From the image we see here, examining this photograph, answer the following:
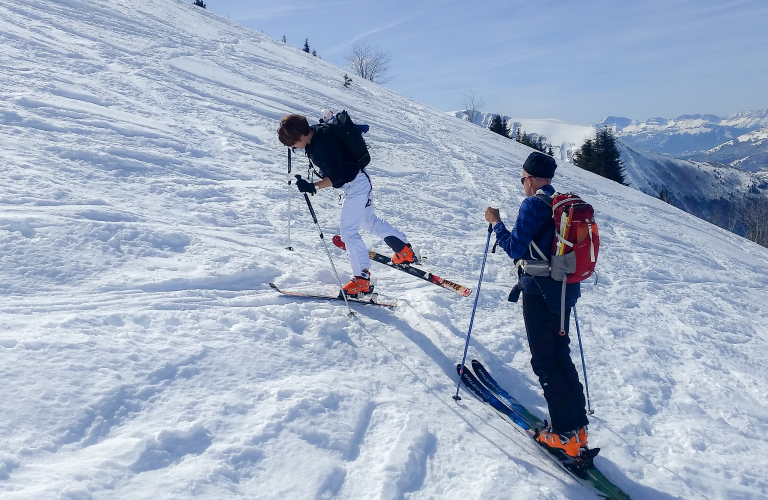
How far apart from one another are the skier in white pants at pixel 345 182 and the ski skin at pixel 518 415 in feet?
5.43

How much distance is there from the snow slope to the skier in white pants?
0.59 metres

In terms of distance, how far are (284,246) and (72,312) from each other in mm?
2974

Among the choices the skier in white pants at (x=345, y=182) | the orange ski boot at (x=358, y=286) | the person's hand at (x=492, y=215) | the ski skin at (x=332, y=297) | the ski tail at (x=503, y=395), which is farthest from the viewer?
the orange ski boot at (x=358, y=286)

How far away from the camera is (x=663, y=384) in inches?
205

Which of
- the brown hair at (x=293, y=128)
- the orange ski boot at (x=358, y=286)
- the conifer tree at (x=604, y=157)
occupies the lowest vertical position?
the orange ski boot at (x=358, y=286)

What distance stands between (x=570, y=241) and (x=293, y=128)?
9.26 ft

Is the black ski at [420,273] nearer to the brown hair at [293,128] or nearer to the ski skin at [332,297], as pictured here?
the ski skin at [332,297]

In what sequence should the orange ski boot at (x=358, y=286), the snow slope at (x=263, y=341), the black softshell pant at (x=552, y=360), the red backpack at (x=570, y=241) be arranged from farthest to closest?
the orange ski boot at (x=358, y=286), the black softshell pant at (x=552, y=360), the red backpack at (x=570, y=241), the snow slope at (x=263, y=341)

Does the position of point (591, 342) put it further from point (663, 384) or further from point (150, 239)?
point (150, 239)

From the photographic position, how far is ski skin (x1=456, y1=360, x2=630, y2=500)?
11.5 feet

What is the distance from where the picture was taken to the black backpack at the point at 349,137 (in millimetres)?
4789

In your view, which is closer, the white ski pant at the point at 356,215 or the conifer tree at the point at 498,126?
the white ski pant at the point at 356,215

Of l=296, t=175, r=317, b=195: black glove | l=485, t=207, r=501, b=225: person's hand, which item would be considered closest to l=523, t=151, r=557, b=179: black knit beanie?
l=485, t=207, r=501, b=225: person's hand

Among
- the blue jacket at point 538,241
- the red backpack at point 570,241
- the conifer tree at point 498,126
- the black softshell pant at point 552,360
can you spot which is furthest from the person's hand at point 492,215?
the conifer tree at point 498,126
